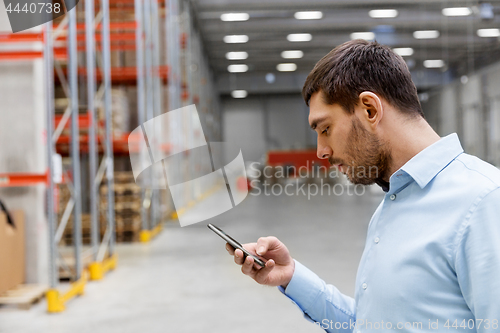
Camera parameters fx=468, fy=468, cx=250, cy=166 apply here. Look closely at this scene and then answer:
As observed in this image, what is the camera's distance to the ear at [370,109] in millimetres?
1110

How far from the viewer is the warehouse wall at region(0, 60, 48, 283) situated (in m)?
5.16

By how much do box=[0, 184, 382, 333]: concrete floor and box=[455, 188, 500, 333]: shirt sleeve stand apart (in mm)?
514

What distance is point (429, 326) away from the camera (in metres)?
1.01

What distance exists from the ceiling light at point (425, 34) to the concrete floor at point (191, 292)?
4.46 m

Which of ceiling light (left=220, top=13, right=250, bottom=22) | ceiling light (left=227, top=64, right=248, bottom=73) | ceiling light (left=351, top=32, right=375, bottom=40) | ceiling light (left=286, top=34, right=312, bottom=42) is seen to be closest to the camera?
ceiling light (left=351, top=32, right=375, bottom=40)

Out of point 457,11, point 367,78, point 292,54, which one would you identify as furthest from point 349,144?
point 292,54

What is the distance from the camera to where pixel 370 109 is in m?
1.13

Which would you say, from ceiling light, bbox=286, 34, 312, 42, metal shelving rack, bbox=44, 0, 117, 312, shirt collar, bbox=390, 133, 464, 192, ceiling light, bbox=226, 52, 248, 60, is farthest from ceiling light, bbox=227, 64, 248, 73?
shirt collar, bbox=390, 133, 464, 192

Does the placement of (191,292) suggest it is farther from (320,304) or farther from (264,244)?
(264,244)

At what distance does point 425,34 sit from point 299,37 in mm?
5662

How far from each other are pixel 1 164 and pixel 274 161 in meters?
17.1

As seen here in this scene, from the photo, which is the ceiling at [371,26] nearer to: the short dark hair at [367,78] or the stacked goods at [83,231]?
the stacked goods at [83,231]

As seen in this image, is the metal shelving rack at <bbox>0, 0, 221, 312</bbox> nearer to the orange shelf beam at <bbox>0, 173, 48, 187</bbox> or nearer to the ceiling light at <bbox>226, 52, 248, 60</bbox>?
the orange shelf beam at <bbox>0, 173, 48, 187</bbox>

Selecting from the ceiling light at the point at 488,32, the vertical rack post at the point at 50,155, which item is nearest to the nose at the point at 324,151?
the vertical rack post at the point at 50,155
